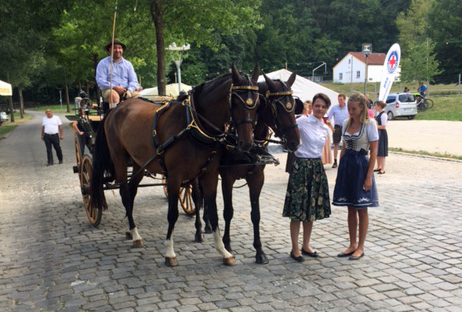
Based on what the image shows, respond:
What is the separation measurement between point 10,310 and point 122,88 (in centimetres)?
403

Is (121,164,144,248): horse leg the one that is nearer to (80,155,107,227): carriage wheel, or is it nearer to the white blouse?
(80,155,107,227): carriage wheel

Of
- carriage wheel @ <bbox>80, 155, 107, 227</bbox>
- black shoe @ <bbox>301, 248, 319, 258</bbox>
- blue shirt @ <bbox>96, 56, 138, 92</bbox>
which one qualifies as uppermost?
blue shirt @ <bbox>96, 56, 138, 92</bbox>

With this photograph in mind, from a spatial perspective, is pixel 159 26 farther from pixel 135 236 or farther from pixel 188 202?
pixel 135 236

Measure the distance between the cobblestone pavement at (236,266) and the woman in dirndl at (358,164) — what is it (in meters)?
0.70

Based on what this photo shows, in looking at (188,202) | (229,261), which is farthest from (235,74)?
(188,202)

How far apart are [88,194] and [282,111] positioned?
3.86 m

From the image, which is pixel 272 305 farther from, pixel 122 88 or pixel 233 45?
pixel 233 45

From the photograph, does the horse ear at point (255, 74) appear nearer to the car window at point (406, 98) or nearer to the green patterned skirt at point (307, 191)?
the green patterned skirt at point (307, 191)

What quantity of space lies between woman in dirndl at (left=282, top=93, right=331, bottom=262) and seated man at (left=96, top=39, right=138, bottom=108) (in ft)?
11.1

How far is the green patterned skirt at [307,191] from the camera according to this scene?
197 inches

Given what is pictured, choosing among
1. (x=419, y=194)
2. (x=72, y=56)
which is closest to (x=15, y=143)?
(x=72, y=56)

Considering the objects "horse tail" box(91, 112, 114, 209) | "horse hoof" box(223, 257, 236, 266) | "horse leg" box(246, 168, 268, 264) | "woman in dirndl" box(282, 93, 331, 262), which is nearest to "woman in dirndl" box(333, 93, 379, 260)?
"woman in dirndl" box(282, 93, 331, 262)

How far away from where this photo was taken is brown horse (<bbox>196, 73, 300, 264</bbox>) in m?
4.67

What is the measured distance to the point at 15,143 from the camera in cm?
2205
